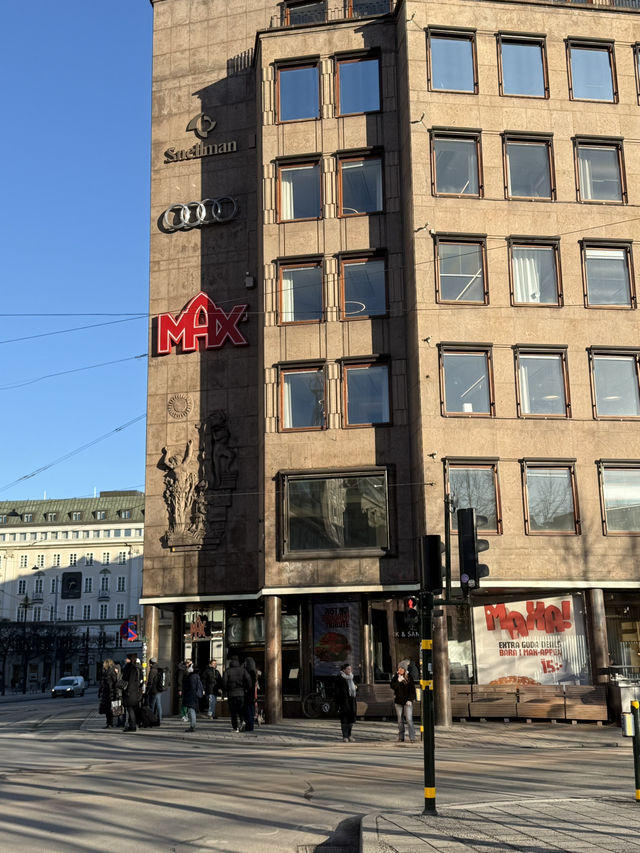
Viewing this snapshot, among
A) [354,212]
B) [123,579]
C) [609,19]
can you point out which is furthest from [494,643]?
[123,579]

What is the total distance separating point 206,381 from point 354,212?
26.1ft

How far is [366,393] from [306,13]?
48.1ft

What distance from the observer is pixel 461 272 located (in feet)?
104

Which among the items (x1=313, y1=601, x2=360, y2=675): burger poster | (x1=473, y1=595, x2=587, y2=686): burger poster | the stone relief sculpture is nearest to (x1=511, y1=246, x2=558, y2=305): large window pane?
(x1=473, y1=595, x2=587, y2=686): burger poster

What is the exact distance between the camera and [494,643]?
30.2 m

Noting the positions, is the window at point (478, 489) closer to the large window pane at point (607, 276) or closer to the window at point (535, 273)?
the window at point (535, 273)

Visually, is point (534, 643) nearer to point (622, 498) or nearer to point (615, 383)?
point (622, 498)

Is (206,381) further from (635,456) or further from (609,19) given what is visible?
(609,19)

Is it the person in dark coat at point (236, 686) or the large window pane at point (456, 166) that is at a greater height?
the large window pane at point (456, 166)

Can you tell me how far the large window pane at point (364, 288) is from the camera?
32.6 metres

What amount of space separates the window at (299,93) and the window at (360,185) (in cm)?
231

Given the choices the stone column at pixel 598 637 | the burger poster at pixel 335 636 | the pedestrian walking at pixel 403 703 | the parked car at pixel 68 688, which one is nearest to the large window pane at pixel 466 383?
the stone column at pixel 598 637

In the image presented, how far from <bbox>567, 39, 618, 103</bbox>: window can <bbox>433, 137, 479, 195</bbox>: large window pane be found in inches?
166

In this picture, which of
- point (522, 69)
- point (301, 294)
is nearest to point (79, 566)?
point (301, 294)
